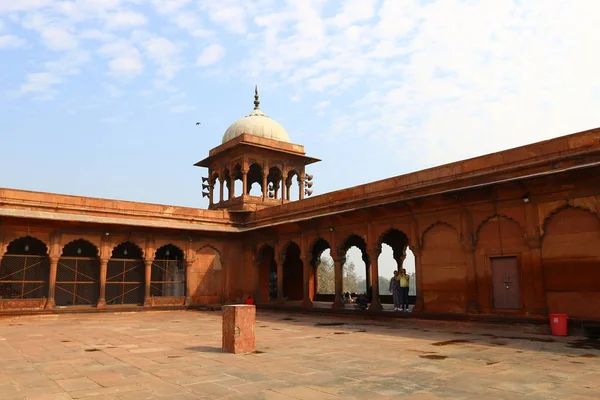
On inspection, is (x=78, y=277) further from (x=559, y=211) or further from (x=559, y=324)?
(x=559, y=211)

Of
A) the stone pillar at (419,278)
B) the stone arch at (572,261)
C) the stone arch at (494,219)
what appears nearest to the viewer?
the stone arch at (572,261)

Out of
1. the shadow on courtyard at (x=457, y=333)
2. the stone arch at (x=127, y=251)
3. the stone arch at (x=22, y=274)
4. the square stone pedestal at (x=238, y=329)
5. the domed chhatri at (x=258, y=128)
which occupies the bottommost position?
the shadow on courtyard at (x=457, y=333)

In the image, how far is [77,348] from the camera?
7863 millimetres

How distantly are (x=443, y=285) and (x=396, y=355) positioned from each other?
236 inches

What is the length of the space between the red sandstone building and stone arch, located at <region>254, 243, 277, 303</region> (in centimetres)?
8

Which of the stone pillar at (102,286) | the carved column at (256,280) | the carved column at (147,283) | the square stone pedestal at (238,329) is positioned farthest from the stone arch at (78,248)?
the square stone pedestal at (238,329)

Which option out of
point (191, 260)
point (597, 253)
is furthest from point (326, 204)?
point (597, 253)

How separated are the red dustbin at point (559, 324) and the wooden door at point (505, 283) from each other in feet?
4.87

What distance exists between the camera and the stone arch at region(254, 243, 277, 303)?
775 inches

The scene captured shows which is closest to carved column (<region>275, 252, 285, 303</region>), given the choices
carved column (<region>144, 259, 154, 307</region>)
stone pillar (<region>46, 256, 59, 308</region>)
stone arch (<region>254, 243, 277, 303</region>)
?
stone arch (<region>254, 243, 277, 303</region>)

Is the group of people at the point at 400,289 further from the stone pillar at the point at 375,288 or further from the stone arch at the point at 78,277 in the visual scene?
the stone arch at the point at 78,277

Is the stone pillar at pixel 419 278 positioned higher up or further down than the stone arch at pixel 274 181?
further down

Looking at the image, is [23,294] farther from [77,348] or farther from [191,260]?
[77,348]

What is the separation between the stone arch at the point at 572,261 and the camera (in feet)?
32.6
